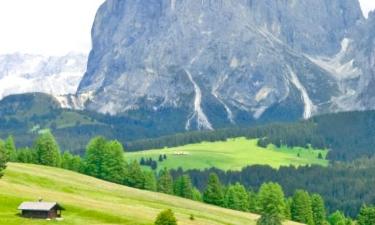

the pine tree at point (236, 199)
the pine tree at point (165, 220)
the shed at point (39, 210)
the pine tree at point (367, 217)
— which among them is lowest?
the pine tree at point (367, 217)

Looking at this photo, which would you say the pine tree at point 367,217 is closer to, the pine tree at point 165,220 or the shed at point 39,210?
the pine tree at point 165,220

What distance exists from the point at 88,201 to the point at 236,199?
214ft

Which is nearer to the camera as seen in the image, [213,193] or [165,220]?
[165,220]

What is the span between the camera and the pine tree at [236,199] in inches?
7532

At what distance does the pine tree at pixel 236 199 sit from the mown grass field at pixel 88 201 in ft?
69.8

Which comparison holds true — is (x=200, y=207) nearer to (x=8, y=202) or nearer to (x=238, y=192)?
(x=238, y=192)

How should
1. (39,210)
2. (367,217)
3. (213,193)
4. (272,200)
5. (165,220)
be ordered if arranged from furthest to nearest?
(213,193) → (367,217) → (272,200) → (39,210) → (165,220)

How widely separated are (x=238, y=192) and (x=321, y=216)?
23.6 metres

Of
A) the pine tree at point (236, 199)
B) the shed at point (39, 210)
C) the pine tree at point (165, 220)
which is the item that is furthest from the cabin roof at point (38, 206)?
the pine tree at point (236, 199)

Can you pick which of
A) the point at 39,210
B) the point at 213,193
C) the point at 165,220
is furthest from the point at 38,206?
Result: the point at 213,193

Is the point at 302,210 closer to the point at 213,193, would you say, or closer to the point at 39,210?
the point at 213,193

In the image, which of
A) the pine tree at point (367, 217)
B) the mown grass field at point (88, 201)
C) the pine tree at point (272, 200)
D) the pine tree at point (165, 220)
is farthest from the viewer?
the pine tree at point (367, 217)

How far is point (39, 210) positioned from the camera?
378ft

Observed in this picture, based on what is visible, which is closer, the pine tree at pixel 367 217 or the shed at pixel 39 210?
the shed at pixel 39 210
